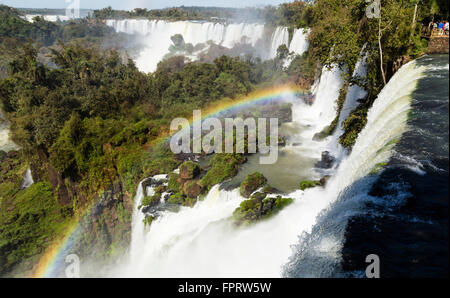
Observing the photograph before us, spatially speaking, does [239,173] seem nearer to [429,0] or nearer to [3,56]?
[429,0]

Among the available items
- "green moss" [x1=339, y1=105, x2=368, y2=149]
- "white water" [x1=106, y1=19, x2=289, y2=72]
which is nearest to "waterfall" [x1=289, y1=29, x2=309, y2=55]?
"white water" [x1=106, y1=19, x2=289, y2=72]

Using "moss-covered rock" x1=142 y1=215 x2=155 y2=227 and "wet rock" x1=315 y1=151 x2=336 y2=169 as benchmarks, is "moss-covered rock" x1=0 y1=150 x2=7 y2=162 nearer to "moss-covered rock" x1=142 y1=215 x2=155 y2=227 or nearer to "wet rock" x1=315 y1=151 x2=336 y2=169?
"moss-covered rock" x1=142 y1=215 x2=155 y2=227

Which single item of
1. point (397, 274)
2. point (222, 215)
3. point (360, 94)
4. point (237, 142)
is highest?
point (360, 94)

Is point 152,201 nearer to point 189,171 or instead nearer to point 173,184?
point 173,184

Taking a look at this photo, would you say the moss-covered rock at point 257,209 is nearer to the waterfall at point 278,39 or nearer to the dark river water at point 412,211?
the dark river water at point 412,211

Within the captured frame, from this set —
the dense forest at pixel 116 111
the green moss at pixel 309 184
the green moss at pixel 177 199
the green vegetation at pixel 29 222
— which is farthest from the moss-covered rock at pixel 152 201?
the green vegetation at pixel 29 222

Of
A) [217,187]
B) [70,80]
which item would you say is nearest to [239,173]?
[217,187]
